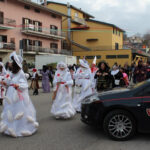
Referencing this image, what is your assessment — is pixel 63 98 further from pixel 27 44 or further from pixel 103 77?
pixel 27 44

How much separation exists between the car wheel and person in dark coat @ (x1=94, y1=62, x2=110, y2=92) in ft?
9.15

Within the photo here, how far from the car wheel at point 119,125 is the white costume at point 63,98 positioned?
6.70ft

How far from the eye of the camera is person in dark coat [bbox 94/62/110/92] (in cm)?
756

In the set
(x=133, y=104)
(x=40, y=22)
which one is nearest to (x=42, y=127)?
(x=133, y=104)

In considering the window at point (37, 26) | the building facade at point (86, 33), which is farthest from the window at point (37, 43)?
the building facade at point (86, 33)

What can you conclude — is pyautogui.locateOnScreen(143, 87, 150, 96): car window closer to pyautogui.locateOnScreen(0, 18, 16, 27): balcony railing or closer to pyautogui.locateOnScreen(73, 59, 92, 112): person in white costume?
pyautogui.locateOnScreen(73, 59, 92, 112): person in white costume

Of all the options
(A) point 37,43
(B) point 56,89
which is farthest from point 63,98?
(A) point 37,43

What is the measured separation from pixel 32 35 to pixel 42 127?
100 feet

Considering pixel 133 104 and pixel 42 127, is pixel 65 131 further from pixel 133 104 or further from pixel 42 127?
pixel 133 104

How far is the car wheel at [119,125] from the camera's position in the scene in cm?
470

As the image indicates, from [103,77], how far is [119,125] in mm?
2988

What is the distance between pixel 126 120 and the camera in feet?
15.5

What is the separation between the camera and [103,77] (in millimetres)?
7566

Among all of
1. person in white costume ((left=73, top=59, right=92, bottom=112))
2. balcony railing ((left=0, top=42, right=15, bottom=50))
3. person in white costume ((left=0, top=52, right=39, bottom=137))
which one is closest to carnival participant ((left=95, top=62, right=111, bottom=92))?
person in white costume ((left=73, top=59, right=92, bottom=112))
